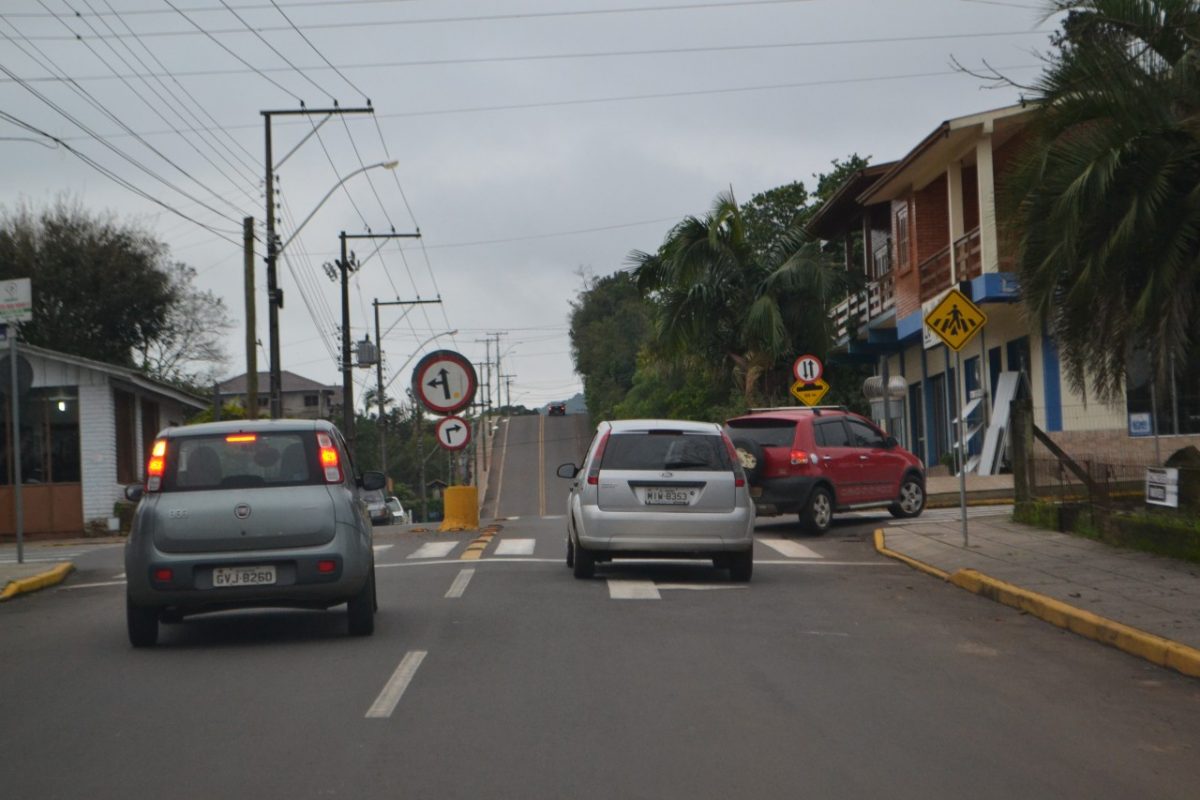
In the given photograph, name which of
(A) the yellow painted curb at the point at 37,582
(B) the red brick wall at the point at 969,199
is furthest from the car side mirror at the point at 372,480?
(B) the red brick wall at the point at 969,199

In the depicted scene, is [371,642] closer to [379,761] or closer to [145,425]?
[379,761]

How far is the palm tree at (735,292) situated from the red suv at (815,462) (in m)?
12.8

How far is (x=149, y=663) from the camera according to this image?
9781 mm

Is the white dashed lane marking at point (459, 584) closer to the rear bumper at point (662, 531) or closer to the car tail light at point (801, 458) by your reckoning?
the rear bumper at point (662, 531)

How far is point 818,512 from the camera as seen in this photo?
68.3 ft

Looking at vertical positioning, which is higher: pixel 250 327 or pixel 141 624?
pixel 250 327

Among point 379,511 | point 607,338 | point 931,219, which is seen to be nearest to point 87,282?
point 379,511

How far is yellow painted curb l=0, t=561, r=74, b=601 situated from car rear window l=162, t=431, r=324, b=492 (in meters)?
5.49

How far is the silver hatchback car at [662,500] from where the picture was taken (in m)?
14.2

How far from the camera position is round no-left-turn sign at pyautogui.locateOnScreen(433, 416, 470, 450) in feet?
73.1

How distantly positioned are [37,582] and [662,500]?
7069 millimetres

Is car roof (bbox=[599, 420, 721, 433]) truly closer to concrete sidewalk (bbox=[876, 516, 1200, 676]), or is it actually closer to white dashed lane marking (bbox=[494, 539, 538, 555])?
concrete sidewalk (bbox=[876, 516, 1200, 676])

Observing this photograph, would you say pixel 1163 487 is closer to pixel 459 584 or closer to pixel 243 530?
pixel 459 584

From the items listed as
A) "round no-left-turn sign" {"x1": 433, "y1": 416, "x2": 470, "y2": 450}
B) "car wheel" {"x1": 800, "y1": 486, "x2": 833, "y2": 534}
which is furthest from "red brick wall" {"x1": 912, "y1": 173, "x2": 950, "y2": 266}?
"round no-left-turn sign" {"x1": 433, "y1": 416, "x2": 470, "y2": 450}
